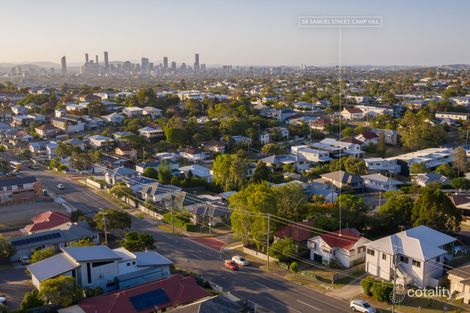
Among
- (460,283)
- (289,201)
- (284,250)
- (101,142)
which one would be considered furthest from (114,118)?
(460,283)

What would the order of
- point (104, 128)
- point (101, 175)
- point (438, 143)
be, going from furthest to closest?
1. point (104, 128)
2. point (438, 143)
3. point (101, 175)

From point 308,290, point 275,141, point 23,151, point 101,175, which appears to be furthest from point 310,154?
point 23,151

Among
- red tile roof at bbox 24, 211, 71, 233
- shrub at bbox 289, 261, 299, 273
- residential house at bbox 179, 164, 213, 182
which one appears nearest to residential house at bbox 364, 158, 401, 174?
residential house at bbox 179, 164, 213, 182

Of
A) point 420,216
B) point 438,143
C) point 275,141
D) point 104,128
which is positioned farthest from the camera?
point 104,128

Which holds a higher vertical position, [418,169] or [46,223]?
[418,169]

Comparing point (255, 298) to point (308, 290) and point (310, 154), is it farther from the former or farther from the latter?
point (310, 154)

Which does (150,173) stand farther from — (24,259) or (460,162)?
(460,162)

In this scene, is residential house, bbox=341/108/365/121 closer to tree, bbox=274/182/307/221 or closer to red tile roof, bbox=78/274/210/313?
tree, bbox=274/182/307/221
